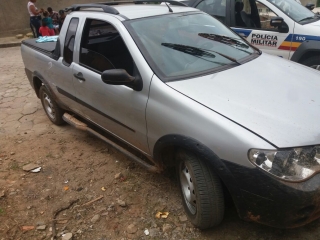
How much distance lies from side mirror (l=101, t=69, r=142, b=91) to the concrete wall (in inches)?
463

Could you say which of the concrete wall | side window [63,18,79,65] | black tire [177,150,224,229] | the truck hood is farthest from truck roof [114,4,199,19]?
the concrete wall

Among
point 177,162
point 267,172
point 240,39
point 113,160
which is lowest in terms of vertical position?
point 113,160

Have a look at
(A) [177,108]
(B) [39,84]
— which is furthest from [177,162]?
(B) [39,84]

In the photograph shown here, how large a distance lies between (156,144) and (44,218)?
1.27 metres

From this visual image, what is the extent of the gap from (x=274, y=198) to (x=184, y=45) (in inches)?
65.5

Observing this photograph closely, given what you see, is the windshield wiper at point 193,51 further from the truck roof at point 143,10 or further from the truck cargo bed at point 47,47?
the truck cargo bed at point 47,47

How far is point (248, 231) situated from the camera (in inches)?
104

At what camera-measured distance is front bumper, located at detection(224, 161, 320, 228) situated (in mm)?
2035

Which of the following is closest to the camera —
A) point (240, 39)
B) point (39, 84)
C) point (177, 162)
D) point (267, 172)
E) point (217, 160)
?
point (267, 172)

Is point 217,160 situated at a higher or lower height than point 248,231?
higher

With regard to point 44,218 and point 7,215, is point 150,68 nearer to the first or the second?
point 44,218

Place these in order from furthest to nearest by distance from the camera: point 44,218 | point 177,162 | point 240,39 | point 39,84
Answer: point 39,84, point 240,39, point 44,218, point 177,162

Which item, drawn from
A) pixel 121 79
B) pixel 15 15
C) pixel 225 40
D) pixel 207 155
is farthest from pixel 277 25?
pixel 15 15

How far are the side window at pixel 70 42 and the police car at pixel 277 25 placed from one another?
287 cm
